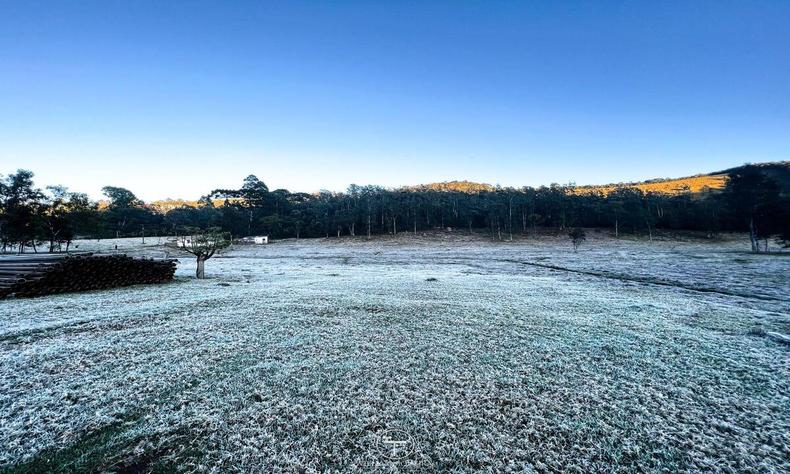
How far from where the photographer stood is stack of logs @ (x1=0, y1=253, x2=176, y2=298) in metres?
13.3

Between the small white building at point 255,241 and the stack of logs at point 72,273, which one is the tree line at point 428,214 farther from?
→ the stack of logs at point 72,273

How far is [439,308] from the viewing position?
11086 mm

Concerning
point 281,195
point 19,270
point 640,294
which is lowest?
point 640,294

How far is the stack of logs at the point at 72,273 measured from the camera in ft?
43.7

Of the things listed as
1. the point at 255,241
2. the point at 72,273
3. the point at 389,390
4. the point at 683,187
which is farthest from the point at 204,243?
the point at 683,187

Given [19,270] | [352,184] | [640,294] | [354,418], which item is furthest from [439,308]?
[352,184]

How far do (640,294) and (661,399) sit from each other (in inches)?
501

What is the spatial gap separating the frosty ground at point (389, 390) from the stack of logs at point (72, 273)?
494cm

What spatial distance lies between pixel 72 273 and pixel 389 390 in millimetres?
17602

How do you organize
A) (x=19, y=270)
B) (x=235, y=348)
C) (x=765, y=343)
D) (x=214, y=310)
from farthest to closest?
(x=19, y=270) < (x=214, y=310) < (x=765, y=343) < (x=235, y=348)

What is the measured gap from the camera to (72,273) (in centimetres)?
1441

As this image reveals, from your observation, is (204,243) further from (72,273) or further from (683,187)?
(683,187)

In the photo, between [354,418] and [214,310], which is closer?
[354,418]

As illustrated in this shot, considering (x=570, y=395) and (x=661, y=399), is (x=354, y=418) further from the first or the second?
(x=661, y=399)
